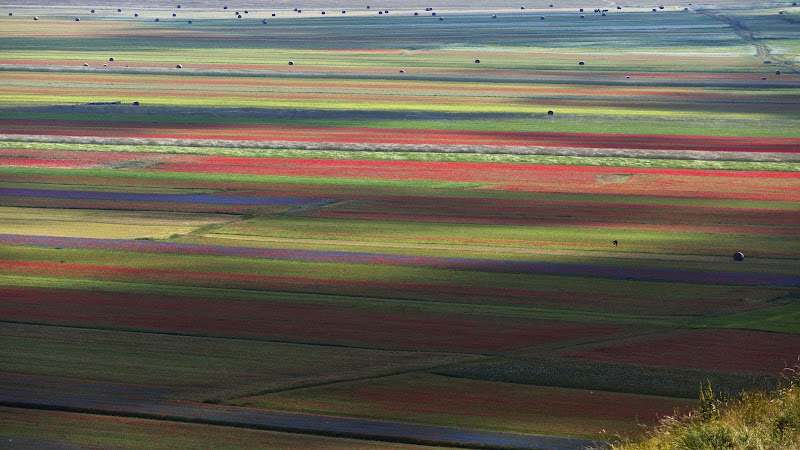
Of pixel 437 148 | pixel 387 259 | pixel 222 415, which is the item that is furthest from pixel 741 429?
pixel 437 148

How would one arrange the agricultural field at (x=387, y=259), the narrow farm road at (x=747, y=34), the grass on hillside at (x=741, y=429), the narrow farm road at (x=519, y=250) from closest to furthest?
the grass on hillside at (x=741, y=429) → the agricultural field at (x=387, y=259) → the narrow farm road at (x=519, y=250) → the narrow farm road at (x=747, y=34)

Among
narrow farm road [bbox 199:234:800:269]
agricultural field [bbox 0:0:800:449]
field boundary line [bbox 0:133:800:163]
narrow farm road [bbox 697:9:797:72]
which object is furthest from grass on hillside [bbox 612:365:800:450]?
narrow farm road [bbox 697:9:797:72]

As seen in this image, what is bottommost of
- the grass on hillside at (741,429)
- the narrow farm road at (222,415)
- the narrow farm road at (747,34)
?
the narrow farm road at (222,415)

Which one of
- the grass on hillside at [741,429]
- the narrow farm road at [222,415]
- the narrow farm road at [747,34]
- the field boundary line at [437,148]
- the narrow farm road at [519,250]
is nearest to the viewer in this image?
the grass on hillside at [741,429]

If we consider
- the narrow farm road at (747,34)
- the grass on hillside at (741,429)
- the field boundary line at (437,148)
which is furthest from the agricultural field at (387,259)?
the narrow farm road at (747,34)

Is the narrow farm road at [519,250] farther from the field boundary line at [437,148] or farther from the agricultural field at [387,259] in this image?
the field boundary line at [437,148]

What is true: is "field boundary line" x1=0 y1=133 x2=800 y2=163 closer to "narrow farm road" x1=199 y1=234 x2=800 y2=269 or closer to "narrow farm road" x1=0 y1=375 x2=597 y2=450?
"narrow farm road" x1=199 y1=234 x2=800 y2=269
